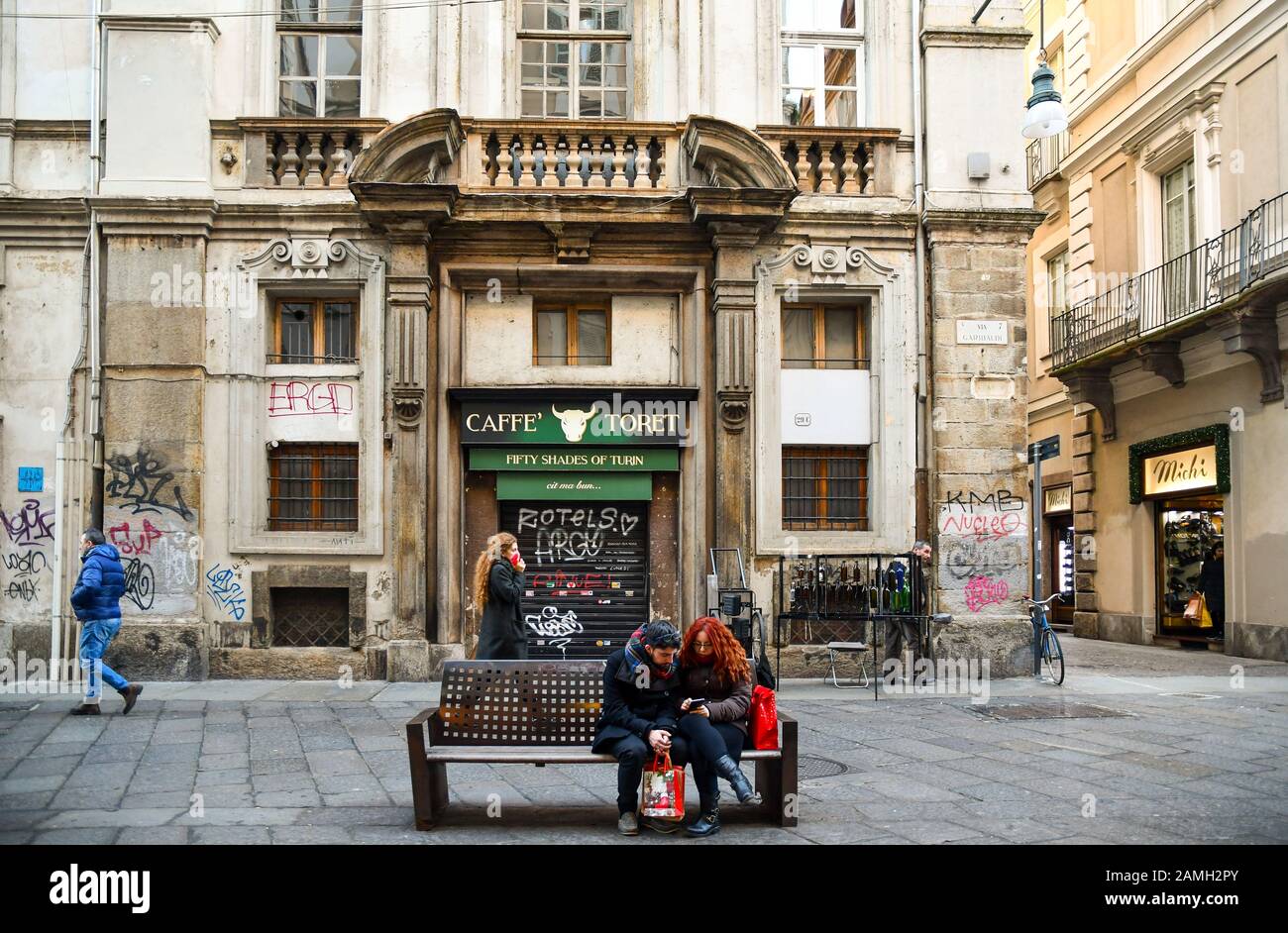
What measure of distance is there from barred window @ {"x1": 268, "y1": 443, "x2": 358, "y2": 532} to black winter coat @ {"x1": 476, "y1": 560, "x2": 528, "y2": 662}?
15.9 ft

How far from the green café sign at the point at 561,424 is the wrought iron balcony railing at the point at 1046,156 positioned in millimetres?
14322

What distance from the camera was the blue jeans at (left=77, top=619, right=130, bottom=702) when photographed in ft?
35.4

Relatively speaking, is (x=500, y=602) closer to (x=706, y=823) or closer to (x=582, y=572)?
(x=706, y=823)

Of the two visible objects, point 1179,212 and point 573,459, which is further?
point 1179,212

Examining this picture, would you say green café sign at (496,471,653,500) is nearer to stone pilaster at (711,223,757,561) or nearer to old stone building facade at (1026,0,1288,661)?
stone pilaster at (711,223,757,561)

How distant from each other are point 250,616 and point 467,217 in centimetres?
526

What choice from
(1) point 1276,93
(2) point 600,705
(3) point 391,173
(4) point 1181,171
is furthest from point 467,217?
(4) point 1181,171

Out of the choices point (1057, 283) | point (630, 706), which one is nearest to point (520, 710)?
point (630, 706)

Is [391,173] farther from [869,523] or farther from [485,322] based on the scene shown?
[869,523]

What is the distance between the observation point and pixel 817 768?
27.9 ft

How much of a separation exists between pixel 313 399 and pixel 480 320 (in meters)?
2.21

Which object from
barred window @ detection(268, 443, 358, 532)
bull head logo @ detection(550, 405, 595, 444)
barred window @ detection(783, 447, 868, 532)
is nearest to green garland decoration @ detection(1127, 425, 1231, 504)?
barred window @ detection(783, 447, 868, 532)

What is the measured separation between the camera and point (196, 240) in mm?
13930

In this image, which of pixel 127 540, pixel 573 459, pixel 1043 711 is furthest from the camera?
pixel 573 459
